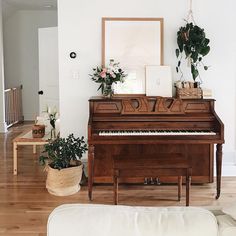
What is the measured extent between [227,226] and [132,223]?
0.33 m

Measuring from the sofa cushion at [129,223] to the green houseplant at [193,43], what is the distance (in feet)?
10.8

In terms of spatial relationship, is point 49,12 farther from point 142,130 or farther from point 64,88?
point 142,130

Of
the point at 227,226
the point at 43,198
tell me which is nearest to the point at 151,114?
the point at 43,198

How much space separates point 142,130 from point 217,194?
3.20ft

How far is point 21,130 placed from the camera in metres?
8.41

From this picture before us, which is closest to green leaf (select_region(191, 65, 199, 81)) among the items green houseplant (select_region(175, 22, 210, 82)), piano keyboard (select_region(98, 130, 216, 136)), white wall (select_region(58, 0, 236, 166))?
green houseplant (select_region(175, 22, 210, 82))

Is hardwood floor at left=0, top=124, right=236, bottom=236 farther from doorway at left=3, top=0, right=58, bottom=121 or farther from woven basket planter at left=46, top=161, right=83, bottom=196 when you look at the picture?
doorway at left=3, top=0, right=58, bottom=121

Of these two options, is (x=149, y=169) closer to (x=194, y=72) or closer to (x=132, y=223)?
(x=194, y=72)

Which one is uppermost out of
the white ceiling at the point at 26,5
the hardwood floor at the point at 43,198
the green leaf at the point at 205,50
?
the white ceiling at the point at 26,5

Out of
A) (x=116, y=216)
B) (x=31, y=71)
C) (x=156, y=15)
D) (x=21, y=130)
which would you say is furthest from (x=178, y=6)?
(x=31, y=71)

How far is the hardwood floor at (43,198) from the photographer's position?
351cm

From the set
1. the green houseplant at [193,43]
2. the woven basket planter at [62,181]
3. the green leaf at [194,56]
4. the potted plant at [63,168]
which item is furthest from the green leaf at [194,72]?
the woven basket planter at [62,181]

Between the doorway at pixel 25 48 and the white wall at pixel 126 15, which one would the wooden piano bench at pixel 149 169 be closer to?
the white wall at pixel 126 15

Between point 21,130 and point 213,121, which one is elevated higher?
point 213,121
